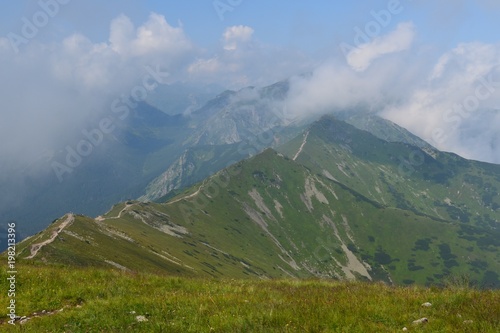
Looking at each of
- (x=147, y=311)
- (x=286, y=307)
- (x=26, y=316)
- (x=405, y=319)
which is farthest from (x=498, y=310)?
(x=26, y=316)

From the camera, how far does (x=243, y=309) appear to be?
11320 millimetres

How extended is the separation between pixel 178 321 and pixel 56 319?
4126 millimetres

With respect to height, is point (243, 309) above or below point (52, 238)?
above

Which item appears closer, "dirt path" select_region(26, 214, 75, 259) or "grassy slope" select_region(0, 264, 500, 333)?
"grassy slope" select_region(0, 264, 500, 333)

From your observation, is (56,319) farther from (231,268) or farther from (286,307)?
(231,268)

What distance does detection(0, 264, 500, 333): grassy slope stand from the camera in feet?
32.1

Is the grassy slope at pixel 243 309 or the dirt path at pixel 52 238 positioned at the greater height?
the grassy slope at pixel 243 309

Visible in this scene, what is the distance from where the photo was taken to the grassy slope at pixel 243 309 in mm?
9797

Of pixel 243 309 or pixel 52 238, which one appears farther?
pixel 52 238

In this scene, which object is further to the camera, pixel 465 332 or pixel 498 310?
pixel 498 310

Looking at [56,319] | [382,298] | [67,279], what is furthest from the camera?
[67,279]

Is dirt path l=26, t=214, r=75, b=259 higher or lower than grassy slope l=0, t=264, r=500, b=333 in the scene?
lower

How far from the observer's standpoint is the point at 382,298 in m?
12.6

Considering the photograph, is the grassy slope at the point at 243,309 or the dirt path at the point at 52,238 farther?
the dirt path at the point at 52,238
